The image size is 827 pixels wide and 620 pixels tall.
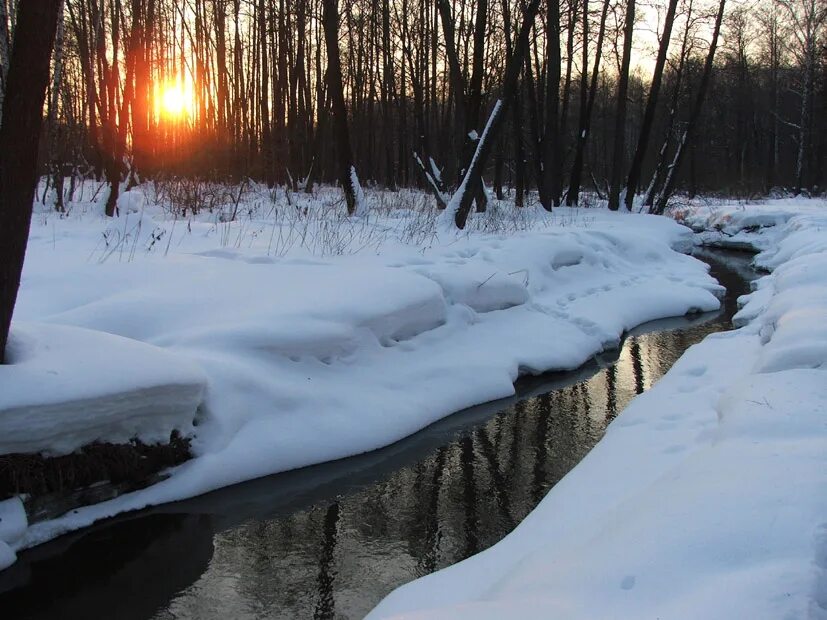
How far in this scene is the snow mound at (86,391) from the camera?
3.36 meters

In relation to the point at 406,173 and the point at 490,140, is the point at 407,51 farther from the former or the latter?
the point at 490,140

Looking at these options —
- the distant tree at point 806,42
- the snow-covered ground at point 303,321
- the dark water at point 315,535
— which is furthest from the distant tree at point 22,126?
the distant tree at point 806,42

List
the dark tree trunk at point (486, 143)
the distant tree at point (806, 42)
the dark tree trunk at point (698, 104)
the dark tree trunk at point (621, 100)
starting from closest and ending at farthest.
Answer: the dark tree trunk at point (486, 143) → the dark tree trunk at point (621, 100) → the dark tree trunk at point (698, 104) → the distant tree at point (806, 42)

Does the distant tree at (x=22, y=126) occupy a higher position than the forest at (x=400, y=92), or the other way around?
the forest at (x=400, y=92)

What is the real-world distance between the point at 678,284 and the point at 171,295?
7760 mm

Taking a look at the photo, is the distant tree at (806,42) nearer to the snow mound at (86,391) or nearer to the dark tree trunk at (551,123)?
the dark tree trunk at (551,123)

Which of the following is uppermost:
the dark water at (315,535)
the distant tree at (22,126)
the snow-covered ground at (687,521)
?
the distant tree at (22,126)

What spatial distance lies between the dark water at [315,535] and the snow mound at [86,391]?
0.51m

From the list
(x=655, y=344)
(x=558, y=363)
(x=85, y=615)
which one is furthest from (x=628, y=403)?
(x=85, y=615)

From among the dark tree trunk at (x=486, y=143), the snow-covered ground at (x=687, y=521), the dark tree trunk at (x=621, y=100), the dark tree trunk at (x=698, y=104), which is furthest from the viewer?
the dark tree trunk at (x=698, y=104)

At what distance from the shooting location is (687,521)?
7.83ft

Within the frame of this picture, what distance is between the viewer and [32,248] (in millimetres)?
7180

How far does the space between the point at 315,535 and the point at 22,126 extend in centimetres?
252

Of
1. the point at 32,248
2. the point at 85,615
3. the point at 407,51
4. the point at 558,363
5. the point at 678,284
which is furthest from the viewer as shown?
the point at 407,51
